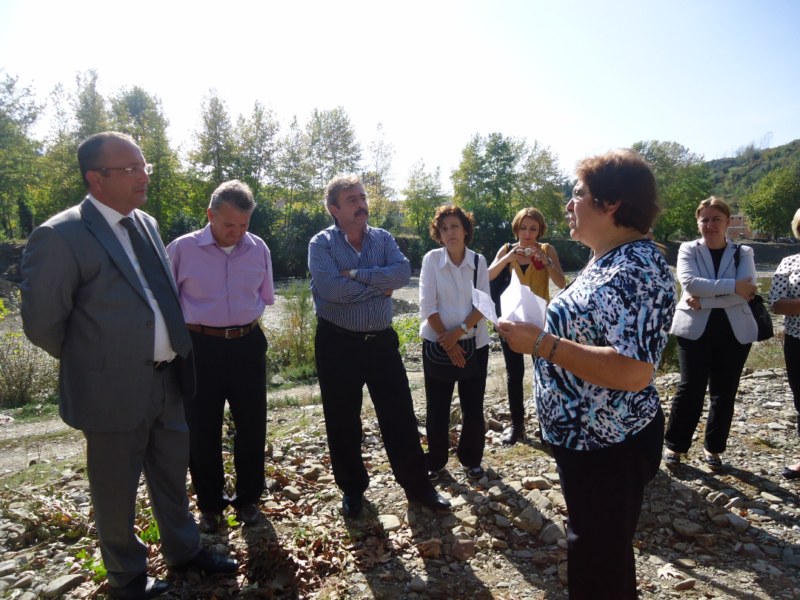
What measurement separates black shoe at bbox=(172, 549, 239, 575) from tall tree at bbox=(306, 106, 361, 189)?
38340 millimetres

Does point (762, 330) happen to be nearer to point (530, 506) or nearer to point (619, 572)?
point (530, 506)

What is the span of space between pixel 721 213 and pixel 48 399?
10441 millimetres

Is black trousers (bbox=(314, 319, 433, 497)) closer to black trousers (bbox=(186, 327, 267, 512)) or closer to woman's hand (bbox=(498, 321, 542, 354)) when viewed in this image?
black trousers (bbox=(186, 327, 267, 512))

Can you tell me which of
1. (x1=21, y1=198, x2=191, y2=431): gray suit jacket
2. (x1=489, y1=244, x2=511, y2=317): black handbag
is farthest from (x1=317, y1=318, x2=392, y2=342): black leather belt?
(x1=489, y1=244, x2=511, y2=317): black handbag

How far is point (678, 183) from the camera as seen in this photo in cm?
5662

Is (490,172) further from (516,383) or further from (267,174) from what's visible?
(516,383)

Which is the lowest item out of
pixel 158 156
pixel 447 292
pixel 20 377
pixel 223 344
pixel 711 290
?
pixel 20 377

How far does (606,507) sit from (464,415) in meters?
2.24

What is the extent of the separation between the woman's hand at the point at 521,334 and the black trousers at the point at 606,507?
0.45 metres

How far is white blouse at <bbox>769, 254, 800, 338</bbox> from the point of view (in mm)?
4145

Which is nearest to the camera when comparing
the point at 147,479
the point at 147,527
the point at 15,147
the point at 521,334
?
the point at 521,334

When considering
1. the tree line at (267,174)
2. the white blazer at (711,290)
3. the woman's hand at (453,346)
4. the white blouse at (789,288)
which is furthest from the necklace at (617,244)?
the tree line at (267,174)

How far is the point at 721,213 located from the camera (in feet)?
13.7

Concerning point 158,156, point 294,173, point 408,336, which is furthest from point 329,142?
point 408,336
